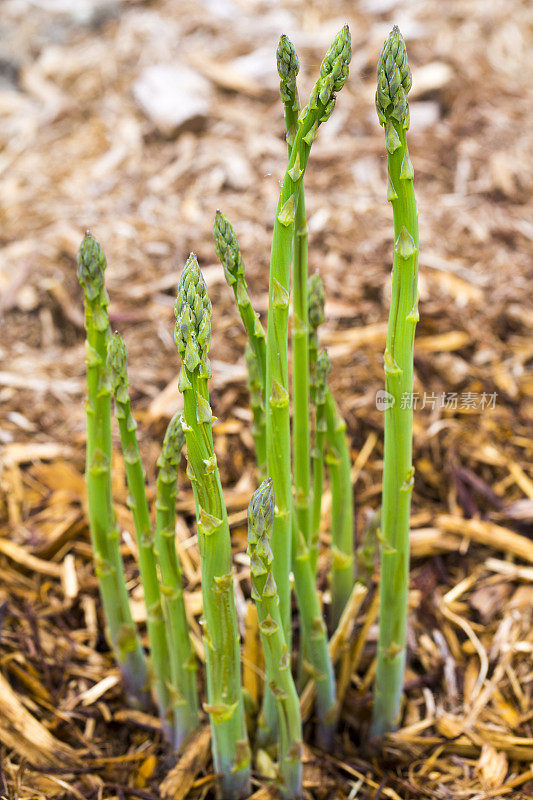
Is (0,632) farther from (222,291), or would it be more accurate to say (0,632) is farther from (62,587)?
(222,291)

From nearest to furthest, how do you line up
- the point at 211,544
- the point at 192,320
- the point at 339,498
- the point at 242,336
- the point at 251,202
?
the point at 192,320 < the point at 211,544 < the point at 339,498 < the point at 242,336 < the point at 251,202

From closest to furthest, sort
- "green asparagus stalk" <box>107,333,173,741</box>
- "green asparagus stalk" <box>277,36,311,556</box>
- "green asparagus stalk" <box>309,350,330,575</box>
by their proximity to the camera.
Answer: "green asparagus stalk" <box>277,36,311,556</box> → "green asparagus stalk" <box>107,333,173,741</box> → "green asparagus stalk" <box>309,350,330,575</box>

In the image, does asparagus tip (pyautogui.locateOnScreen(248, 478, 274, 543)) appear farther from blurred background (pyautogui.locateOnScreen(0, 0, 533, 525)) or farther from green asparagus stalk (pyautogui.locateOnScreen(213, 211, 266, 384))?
blurred background (pyautogui.locateOnScreen(0, 0, 533, 525))

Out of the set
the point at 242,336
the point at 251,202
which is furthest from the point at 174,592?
the point at 251,202

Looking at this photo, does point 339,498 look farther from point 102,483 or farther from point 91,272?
point 91,272

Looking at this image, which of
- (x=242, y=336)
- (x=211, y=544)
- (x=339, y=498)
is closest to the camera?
(x=211, y=544)

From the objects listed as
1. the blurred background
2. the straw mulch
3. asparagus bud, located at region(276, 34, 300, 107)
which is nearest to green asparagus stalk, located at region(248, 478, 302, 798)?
the straw mulch

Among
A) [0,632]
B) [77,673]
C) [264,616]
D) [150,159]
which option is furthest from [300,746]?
[150,159]
